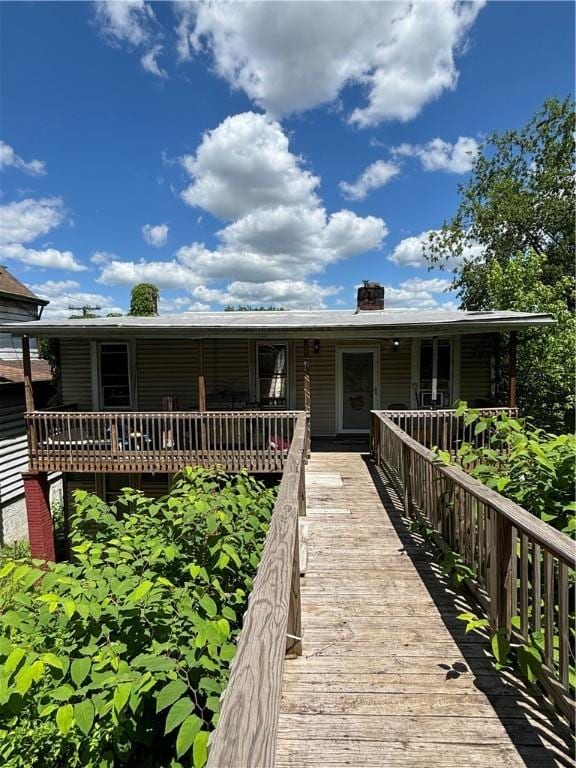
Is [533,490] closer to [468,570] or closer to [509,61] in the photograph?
[468,570]

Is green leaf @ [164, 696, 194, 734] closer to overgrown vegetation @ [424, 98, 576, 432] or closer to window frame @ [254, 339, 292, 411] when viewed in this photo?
window frame @ [254, 339, 292, 411]

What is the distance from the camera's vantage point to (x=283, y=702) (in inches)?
82.3

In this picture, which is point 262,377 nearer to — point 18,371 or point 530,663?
point 530,663

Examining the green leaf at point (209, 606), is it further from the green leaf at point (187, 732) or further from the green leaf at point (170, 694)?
the green leaf at point (187, 732)

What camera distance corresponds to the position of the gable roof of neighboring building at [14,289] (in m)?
15.6

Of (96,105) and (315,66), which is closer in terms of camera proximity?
(315,66)

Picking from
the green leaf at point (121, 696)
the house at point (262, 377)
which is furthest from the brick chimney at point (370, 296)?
the green leaf at point (121, 696)

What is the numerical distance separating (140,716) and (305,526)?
272cm

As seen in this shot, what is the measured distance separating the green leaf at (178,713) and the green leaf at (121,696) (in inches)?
9.5

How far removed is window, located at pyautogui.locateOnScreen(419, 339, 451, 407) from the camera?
33.6 ft

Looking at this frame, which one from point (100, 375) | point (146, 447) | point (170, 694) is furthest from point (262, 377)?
point (170, 694)

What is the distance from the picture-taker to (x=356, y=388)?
10.6 m

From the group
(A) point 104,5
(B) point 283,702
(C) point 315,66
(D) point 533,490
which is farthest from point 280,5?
(B) point 283,702

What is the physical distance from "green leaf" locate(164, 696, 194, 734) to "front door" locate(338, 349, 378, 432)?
9.18m
